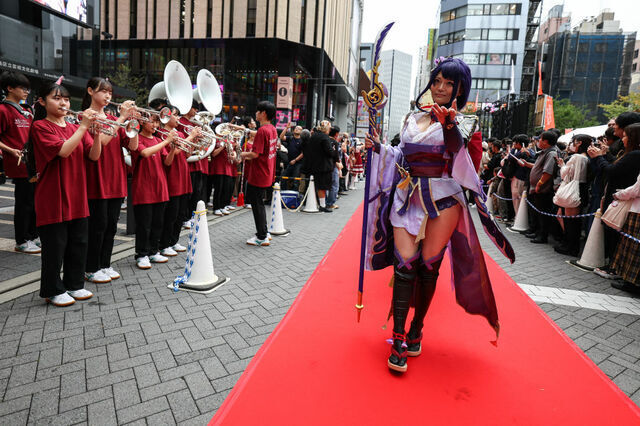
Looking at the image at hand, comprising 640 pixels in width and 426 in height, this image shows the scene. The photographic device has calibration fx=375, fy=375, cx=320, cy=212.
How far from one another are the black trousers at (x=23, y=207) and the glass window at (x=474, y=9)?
6471 cm

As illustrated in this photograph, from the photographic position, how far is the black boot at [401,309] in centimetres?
247

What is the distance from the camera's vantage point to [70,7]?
12.7 meters

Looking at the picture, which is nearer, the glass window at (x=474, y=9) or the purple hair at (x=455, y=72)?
the purple hair at (x=455, y=72)

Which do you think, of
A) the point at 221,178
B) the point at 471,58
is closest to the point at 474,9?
the point at 471,58

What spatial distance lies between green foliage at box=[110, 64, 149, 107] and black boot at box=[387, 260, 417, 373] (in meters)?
23.4

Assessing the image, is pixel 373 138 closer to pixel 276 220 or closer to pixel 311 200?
pixel 276 220

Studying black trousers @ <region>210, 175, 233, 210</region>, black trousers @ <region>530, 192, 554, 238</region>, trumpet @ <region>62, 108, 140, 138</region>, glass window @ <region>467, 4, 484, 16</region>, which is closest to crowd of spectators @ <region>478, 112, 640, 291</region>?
black trousers @ <region>530, 192, 554, 238</region>

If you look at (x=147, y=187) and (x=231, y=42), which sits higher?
(x=231, y=42)

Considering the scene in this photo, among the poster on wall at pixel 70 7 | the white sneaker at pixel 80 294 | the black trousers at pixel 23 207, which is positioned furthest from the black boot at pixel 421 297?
the poster on wall at pixel 70 7

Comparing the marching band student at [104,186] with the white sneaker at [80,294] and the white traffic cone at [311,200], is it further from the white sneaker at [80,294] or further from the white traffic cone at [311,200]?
the white traffic cone at [311,200]

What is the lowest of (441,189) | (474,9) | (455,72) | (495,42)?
(441,189)

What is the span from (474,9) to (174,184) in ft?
211

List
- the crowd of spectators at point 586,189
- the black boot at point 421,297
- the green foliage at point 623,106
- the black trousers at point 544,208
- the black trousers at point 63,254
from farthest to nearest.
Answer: the green foliage at point 623,106
the black trousers at point 544,208
the crowd of spectators at point 586,189
the black trousers at point 63,254
the black boot at point 421,297

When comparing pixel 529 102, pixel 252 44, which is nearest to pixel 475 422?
pixel 529 102
